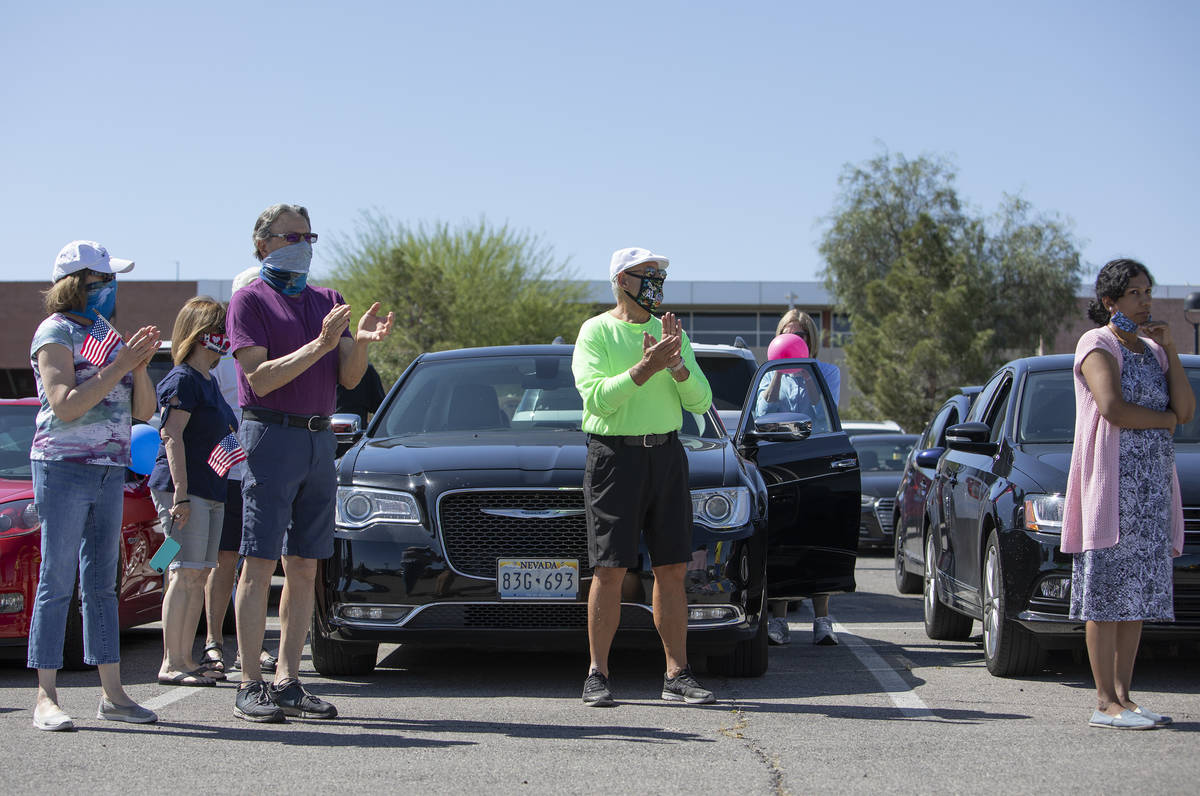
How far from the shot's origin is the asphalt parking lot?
472cm

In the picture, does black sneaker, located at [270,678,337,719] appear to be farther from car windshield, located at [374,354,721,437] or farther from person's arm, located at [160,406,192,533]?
car windshield, located at [374,354,721,437]

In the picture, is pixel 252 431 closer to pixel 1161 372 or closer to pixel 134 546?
pixel 134 546

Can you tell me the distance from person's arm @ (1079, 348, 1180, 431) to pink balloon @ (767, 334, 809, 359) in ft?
10.2

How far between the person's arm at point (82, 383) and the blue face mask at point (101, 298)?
0.26m

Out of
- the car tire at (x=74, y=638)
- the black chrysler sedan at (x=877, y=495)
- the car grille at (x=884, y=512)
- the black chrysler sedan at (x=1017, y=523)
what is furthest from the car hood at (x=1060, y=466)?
the car grille at (x=884, y=512)

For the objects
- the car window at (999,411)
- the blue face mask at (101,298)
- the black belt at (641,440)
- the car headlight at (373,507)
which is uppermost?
the blue face mask at (101,298)

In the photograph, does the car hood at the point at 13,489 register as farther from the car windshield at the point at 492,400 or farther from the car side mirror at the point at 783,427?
the car side mirror at the point at 783,427

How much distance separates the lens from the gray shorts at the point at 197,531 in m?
6.64

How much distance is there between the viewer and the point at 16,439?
8.14 meters

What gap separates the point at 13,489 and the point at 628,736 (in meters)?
3.72

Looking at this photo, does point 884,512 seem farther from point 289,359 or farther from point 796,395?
point 289,359

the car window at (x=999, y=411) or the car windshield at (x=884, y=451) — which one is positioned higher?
the car window at (x=999, y=411)

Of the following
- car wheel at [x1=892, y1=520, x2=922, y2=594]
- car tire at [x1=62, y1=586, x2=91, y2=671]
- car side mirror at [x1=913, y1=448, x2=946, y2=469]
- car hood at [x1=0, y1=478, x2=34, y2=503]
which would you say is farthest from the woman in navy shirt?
car wheel at [x1=892, y1=520, x2=922, y2=594]

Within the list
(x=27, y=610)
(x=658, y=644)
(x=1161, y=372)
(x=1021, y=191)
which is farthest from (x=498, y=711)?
(x=1021, y=191)
